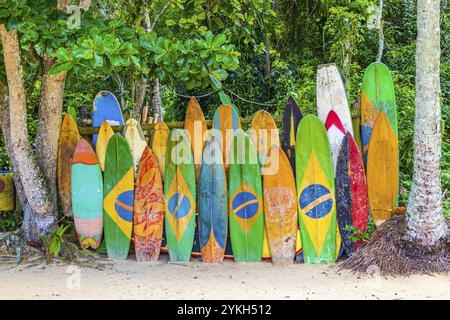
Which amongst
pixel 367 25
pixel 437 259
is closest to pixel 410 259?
pixel 437 259

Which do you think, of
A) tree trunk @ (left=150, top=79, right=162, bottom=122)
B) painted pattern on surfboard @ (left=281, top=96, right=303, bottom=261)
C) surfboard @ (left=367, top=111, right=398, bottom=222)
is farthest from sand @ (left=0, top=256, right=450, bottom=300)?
tree trunk @ (left=150, top=79, right=162, bottom=122)

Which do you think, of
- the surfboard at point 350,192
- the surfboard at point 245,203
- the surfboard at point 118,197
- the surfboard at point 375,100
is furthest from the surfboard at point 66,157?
the surfboard at point 375,100

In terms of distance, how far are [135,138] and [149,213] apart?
0.71 m

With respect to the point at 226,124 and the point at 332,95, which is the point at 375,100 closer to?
the point at 332,95

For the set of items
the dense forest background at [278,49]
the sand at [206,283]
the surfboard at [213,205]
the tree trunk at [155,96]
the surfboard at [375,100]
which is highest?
the dense forest background at [278,49]

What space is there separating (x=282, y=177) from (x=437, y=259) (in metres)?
1.28

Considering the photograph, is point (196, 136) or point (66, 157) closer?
point (196, 136)

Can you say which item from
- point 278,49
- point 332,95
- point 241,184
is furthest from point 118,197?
point 278,49

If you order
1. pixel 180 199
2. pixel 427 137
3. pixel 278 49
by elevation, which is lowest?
pixel 180 199

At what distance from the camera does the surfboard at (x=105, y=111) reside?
4.71 m

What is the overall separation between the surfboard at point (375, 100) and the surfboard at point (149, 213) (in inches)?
69.2

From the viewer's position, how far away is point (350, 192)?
3.87m

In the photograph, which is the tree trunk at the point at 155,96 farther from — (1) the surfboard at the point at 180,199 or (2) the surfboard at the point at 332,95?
(2) the surfboard at the point at 332,95

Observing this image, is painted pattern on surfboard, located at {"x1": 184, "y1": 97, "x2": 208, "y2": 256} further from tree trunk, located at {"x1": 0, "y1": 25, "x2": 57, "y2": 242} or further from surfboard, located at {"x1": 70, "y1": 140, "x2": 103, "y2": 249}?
tree trunk, located at {"x1": 0, "y1": 25, "x2": 57, "y2": 242}
